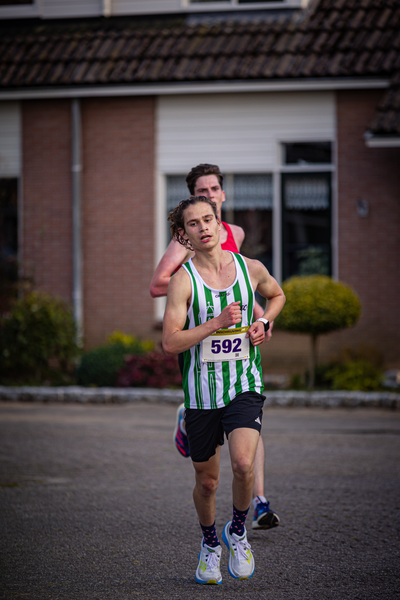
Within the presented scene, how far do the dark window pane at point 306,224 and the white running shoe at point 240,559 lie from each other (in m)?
9.59

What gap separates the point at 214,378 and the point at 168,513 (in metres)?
1.82

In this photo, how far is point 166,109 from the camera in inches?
545

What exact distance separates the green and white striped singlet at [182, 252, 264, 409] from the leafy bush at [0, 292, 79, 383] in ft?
27.2

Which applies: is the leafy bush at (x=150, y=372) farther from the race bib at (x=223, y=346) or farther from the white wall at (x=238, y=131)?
the race bib at (x=223, y=346)

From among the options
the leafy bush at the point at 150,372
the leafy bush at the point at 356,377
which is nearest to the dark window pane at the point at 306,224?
A: the leafy bush at the point at 356,377

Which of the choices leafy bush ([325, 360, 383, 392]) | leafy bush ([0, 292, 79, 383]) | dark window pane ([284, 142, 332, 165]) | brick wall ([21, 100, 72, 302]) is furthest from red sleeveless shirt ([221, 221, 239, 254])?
brick wall ([21, 100, 72, 302])

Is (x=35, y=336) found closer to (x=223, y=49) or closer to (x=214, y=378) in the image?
(x=223, y=49)

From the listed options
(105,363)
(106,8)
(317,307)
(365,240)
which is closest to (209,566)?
(317,307)

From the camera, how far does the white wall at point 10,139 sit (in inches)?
567

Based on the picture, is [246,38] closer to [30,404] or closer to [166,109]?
[166,109]

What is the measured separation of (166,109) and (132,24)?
215 centimetres

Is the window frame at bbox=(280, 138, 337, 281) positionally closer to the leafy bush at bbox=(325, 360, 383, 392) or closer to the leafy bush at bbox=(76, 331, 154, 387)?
the leafy bush at bbox=(325, 360, 383, 392)

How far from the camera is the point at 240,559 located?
4301 millimetres

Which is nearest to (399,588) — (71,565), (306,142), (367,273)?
(71,565)
